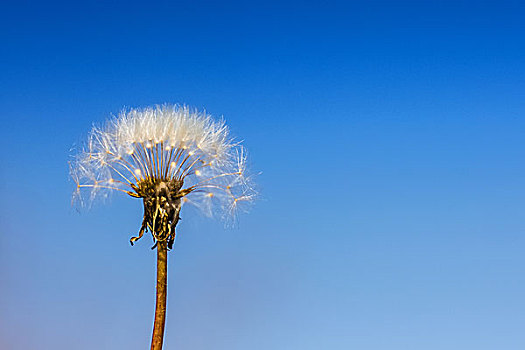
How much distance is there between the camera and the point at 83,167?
16312 mm

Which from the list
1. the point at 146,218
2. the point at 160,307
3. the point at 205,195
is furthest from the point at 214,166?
the point at 160,307

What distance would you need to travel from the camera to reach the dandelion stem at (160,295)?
1477 cm

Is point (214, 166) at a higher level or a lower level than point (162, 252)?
higher

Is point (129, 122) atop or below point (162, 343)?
atop

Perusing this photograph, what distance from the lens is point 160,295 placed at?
15.0m

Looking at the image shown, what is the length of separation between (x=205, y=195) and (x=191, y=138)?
1.25 meters

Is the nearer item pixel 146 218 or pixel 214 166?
pixel 146 218

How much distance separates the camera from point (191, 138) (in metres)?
16.3

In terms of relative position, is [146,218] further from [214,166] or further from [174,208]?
[214,166]

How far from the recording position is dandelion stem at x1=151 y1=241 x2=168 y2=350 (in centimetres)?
1477

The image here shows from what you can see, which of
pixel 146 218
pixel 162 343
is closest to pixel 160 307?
pixel 162 343

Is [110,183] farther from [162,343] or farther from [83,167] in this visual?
[162,343]

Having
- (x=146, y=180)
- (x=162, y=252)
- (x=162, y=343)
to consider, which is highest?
(x=146, y=180)

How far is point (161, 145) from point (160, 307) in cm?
331
